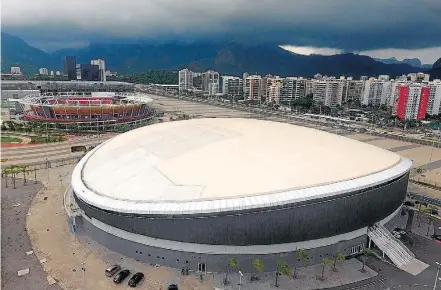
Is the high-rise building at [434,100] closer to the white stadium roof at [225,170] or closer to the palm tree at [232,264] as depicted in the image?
the white stadium roof at [225,170]

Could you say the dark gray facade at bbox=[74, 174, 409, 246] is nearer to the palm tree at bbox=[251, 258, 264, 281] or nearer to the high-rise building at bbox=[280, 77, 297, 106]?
the palm tree at bbox=[251, 258, 264, 281]

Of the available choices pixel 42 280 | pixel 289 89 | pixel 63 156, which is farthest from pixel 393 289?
pixel 289 89

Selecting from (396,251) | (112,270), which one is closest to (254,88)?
(396,251)

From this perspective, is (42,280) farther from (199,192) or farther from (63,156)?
(63,156)

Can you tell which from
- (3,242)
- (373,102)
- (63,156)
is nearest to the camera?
(3,242)

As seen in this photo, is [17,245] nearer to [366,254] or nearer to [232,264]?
[232,264]

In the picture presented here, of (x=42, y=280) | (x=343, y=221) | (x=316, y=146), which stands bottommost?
(x=42, y=280)

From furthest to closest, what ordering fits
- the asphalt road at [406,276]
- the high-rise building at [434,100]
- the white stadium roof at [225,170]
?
1. the high-rise building at [434,100]
2. the white stadium roof at [225,170]
3. the asphalt road at [406,276]

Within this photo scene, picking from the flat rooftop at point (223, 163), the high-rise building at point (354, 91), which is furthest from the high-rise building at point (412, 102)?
the flat rooftop at point (223, 163)

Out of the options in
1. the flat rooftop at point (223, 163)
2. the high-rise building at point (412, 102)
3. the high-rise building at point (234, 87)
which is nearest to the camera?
the flat rooftop at point (223, 163)
